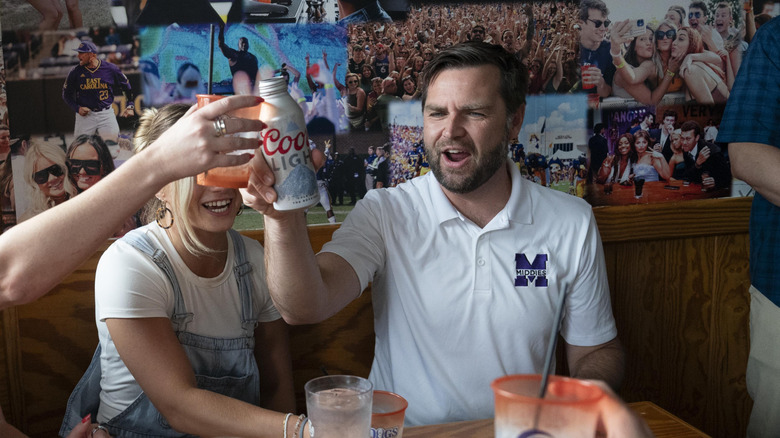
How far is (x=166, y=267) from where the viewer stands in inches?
61.6

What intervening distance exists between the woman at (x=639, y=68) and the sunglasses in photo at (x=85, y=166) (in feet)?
4.84

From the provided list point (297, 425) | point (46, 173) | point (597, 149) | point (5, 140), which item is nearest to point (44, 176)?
point (46, 173)

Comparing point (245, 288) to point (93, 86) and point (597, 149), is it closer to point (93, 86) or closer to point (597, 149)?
point (93, 86)

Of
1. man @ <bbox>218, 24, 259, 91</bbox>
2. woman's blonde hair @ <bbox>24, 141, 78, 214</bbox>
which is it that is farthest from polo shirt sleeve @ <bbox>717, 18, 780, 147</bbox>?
woman's blonde hair @ <bbox>24, 141, 78, 214</bbox>

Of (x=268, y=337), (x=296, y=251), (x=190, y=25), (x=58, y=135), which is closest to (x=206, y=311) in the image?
(x=268, y=337)

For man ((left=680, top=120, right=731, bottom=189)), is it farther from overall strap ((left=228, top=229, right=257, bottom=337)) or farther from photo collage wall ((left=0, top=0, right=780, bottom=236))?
overall strap ((left=228, top=229, right=257, bottom=337))

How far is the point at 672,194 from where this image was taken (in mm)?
2287

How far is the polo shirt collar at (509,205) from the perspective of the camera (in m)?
1.68

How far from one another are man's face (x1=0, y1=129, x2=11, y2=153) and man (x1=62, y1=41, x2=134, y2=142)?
5.9 inches

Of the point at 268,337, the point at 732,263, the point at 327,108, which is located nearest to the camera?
the point at 268,337

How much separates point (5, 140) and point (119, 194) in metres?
0.95

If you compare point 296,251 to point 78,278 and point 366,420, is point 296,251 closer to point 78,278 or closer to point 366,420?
point 366,420

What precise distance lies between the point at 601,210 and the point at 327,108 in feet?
2.78

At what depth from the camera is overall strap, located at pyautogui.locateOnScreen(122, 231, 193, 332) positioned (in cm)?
156
